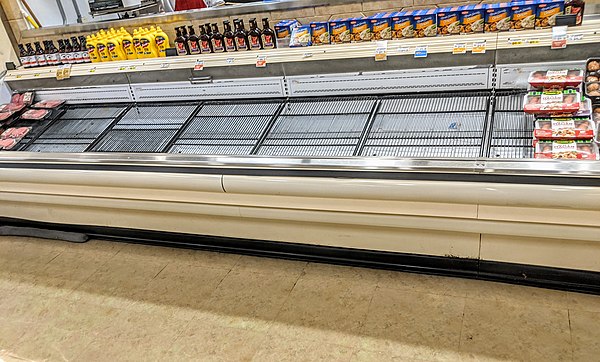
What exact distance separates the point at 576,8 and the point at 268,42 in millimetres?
1662

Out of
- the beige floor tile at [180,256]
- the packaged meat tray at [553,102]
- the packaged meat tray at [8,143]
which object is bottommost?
the beige floor tile at [180,256]

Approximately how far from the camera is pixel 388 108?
2600mm

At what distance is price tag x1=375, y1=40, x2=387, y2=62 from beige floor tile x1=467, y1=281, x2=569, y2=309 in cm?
129

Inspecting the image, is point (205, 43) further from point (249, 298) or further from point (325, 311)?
point (325, 311)

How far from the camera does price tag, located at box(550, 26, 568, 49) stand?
2215 mm

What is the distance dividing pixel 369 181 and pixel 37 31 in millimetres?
3657

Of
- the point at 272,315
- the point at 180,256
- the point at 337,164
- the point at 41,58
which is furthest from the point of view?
the point at 41,58

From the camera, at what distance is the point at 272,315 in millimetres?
2424

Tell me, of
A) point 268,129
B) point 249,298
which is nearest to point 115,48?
point 268,129

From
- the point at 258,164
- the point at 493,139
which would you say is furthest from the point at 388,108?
the point at 258,164

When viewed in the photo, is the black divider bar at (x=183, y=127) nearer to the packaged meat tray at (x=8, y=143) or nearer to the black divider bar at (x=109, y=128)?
the black divider bar at (x=109, y=128)

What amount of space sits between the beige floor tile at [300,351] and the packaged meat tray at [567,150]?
1.23m

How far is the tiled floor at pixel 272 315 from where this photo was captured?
2.10 meters

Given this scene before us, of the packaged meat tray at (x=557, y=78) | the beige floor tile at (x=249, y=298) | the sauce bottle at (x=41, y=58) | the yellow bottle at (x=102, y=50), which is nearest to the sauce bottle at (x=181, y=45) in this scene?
the yellow bottle at (x=102, y=50)
